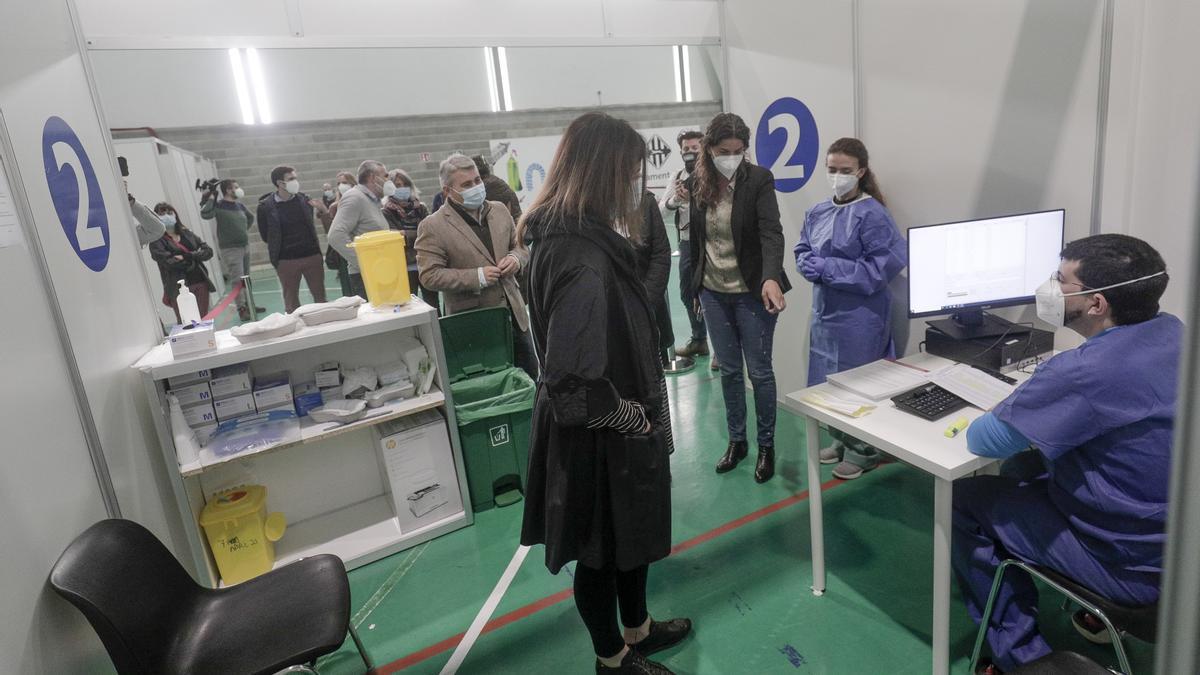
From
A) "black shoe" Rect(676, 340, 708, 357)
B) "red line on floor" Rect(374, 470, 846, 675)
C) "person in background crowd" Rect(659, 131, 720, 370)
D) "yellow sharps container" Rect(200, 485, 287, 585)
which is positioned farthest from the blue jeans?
"yellow sharps container" Rect(200, 485, 287, 585)

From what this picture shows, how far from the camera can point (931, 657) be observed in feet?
6.16

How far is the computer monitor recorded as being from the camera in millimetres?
2141

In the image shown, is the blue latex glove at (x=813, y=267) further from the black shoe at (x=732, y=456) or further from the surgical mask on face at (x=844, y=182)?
the black shoe at (x=732, y=456)

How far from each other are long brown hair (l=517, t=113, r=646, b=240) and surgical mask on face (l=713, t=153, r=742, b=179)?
123 cm

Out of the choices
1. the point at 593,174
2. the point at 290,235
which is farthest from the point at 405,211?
the point at 593,174

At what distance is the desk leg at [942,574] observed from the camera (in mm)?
1632

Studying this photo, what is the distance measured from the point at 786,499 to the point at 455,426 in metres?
1.50

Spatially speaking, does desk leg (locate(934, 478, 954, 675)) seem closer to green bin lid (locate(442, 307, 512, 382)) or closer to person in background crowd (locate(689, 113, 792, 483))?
person in background crowd (locate(689, 113, 792, 483))

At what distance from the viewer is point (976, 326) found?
2.27 m

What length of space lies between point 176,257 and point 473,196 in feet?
10.4

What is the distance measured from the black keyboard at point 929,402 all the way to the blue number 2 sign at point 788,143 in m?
1.61

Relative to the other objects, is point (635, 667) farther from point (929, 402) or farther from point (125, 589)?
point (125, 589)

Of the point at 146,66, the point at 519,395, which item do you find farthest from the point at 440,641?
the point at 146,66

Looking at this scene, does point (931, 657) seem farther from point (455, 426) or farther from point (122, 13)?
point (122, 13)
